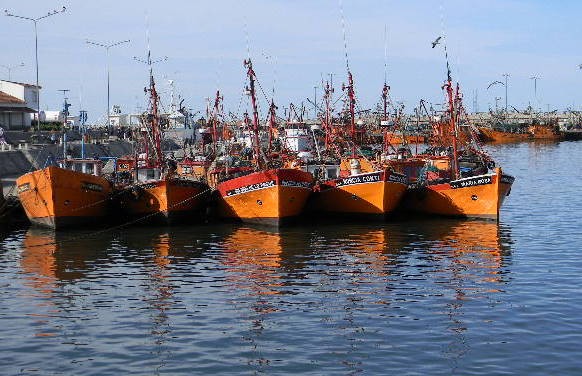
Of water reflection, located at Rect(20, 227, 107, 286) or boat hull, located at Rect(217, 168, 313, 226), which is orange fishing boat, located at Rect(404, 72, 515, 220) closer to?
boat hull, located at Rect(217, 168, 313, 226)

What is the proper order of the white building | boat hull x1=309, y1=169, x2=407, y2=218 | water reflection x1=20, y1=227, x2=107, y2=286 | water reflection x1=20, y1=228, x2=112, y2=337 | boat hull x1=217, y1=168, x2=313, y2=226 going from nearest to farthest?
1. water reflection x1=20, y1=228, x2=112, y2=337
2. water reflection x1=20, y1=227, x2=107, y2=286
3. boat hull x1=217, y1=168, x2=313, y2=226
4. boat hull x1=309, y1=169, x2=407, y2=218
5. the white building

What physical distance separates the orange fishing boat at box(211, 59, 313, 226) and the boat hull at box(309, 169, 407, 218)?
5.30ft

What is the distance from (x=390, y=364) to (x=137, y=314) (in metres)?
7.71

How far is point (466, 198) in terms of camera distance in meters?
43.1

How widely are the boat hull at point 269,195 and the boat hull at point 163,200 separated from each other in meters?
1.72

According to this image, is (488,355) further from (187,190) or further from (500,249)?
(187,190)

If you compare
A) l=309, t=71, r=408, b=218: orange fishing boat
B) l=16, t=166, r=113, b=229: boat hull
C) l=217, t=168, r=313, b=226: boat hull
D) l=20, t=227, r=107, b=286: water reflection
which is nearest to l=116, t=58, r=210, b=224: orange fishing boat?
l=16, t=166, r=113, b=229: boat hull

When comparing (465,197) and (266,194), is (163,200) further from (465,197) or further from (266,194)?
(465,197)

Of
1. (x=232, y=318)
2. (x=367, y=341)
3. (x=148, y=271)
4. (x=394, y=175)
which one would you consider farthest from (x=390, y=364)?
(x=394, y=175)

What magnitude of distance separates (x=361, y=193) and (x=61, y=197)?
551 inches

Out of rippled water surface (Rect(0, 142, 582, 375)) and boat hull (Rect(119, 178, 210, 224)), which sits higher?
boat hull (Rect(119, 178, 210, 224))

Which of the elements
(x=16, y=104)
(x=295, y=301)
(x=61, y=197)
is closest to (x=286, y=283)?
(x=295, y=301)

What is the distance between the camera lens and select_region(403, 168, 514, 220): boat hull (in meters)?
42.0

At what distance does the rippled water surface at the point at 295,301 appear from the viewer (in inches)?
765
